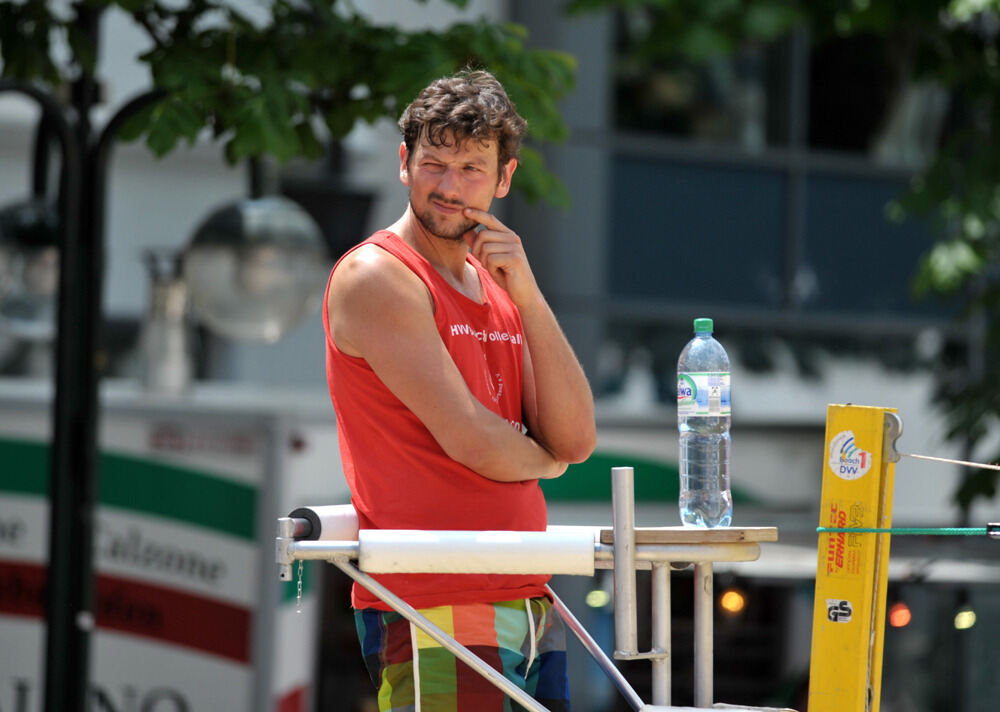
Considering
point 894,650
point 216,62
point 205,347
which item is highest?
point 216,62

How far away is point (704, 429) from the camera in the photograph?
3.23 meters

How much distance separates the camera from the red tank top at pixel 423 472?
113 inches

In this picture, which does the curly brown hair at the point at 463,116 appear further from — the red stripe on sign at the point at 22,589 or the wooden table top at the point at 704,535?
the red stripe on sign at the point at 22,589

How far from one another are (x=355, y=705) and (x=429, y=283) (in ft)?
17.2

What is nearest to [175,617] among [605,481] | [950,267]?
[605,481]

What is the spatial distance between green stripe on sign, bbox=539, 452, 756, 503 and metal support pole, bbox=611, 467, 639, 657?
4880mm

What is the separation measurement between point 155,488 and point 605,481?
7.80ft

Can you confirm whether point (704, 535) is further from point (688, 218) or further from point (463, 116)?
point (688, 218)

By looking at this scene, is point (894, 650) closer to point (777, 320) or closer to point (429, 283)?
point (777, 320)

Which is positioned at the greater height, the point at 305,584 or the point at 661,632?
the point at 661,632

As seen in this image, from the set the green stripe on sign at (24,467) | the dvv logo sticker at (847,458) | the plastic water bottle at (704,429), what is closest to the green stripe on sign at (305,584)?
the green stripe on sign at (24,467)

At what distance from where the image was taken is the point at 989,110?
273 inches

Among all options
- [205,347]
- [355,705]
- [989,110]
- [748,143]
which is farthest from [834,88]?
[355,705]

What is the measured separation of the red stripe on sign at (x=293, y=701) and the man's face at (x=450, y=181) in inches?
175
